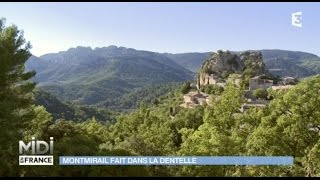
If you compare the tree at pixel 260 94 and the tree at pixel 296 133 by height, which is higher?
the tree at pixel 296 133

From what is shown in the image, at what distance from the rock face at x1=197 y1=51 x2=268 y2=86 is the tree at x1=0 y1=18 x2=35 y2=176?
76504 millimetres

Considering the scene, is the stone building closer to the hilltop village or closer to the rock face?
the hilltop village

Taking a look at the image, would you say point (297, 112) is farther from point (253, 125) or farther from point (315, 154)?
point (253, 125)

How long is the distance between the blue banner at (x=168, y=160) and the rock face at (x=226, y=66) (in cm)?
7836

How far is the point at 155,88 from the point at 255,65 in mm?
64212

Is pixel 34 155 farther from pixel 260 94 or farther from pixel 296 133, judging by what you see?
pixel 260 94

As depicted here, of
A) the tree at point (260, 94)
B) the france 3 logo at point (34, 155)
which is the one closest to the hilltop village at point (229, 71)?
the tree at point (260, 94)

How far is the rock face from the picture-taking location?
97.3m

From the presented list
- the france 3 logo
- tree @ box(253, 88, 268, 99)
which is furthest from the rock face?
the france 3 logo

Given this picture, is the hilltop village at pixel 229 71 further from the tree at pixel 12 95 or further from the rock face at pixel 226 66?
the tree at pixel 12 95

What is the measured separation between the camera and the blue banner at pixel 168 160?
48.8ft

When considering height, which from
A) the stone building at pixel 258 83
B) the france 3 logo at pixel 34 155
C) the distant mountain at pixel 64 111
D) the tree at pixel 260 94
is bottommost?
the distant mountain at pixel 64 111

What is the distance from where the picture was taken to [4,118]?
1692cm

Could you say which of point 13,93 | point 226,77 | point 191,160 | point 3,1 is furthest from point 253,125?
point 226,77
